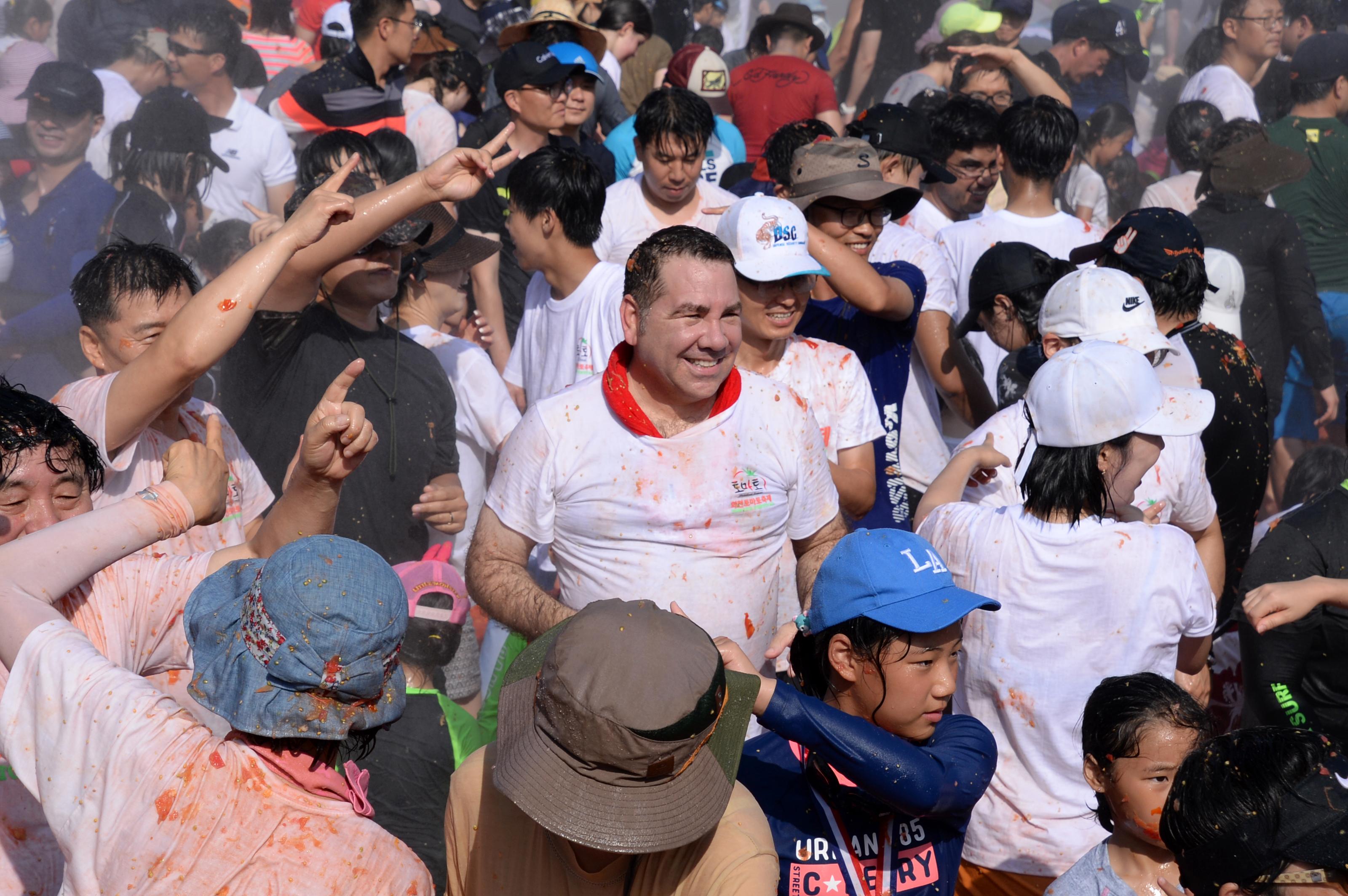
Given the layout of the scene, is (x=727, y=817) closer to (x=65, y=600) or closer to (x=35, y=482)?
(x=65, y=600)

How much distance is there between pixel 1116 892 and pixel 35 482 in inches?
85.6

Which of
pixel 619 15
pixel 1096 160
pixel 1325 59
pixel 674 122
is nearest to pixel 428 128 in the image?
pixel 674 122

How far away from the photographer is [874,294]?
3.90 meters

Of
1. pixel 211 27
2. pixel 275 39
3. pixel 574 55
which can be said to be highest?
pixel 574 55

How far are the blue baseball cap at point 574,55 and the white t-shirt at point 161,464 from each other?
10.1 ft

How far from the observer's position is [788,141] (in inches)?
197

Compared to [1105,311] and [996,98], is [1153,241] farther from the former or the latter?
[996,98]

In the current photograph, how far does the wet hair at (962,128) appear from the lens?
228 inches

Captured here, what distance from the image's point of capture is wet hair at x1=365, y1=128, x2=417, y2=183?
4820 mm

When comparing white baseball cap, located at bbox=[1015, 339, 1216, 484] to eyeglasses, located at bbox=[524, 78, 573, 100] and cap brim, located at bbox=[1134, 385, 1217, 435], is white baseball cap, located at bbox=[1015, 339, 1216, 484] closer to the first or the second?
cap brim, located at bbox=[1134, 385, 1217, 435]

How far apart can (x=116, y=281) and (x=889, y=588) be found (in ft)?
6.95

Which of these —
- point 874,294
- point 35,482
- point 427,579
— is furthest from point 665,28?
point 35,482

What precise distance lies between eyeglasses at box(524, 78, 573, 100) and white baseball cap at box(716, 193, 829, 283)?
2.41m

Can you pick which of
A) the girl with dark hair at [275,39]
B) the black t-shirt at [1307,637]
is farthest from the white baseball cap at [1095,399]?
the girl with dark hair at [275,39]
